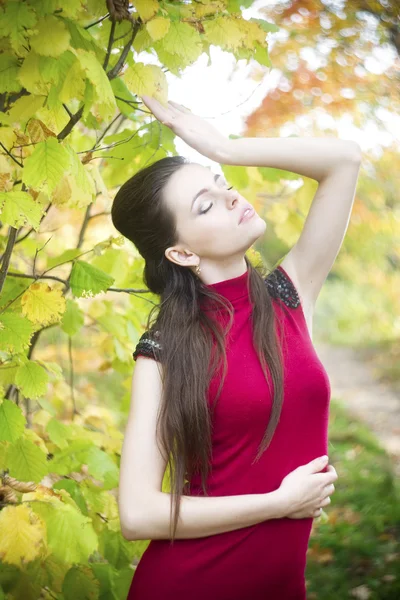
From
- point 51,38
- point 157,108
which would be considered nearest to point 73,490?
point 157,108

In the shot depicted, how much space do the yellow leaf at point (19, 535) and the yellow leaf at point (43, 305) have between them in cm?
47

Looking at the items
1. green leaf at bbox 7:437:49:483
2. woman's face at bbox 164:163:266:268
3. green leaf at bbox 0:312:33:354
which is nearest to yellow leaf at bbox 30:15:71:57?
woman's face at bbox 164:163:266:268

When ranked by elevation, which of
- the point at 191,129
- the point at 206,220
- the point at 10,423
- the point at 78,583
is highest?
the point at 191,129

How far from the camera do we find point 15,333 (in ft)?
5.17

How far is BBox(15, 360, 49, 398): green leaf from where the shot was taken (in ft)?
5.38

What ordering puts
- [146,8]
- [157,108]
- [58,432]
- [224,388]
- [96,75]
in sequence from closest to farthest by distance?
[96,75] → [146,8] → [224,388] → [157,108] → [58,432]

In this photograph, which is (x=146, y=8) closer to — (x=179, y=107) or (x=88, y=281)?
(x=179, y=107)

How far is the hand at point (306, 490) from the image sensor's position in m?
1.57

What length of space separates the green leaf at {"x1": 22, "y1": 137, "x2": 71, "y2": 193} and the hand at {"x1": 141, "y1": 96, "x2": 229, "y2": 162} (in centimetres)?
45

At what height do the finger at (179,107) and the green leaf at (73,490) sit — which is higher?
the finger at (179,107)

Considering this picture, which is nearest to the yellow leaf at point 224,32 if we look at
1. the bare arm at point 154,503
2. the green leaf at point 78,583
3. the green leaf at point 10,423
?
the bare arm at point 154,503

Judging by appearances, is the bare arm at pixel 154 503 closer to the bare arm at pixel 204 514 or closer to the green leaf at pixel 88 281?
the bare arm at pixel 204 514

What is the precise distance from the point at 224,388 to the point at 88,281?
451 mm

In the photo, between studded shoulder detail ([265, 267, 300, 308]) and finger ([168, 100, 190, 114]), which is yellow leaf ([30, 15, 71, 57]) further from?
studded shoulder detail ([265, 267, 300, 308])
